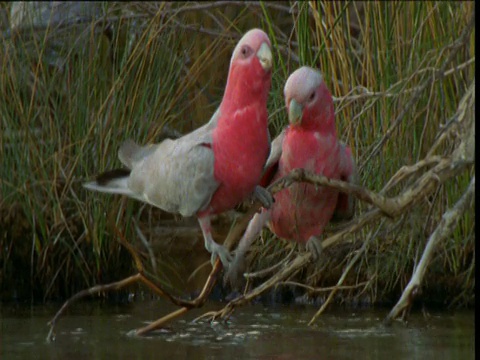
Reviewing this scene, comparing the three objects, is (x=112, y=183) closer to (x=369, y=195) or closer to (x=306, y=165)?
(x=306, y=165)

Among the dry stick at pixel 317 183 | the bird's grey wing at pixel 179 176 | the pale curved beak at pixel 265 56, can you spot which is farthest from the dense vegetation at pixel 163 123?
the pale curved beak at pixel 265 56

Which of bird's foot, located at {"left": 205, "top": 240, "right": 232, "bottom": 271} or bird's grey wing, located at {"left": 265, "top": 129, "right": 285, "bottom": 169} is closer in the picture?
bird's foot, located at {"left": 205, "top": 240, "right": 232, "bottom": 271}

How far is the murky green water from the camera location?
3359 millimetres

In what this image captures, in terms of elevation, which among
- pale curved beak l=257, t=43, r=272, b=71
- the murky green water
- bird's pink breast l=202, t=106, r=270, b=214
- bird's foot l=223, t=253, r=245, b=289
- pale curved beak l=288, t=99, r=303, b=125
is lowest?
the murky green water

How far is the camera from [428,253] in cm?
295

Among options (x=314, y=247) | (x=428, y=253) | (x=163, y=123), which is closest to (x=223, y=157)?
(x=314, y=247)

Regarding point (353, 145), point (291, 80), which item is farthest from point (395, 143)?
point (291, 80)

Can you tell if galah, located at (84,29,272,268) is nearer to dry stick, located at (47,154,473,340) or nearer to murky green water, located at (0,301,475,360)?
dry stick, located at (47,154,473,340)

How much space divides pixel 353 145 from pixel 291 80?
37.7 inches

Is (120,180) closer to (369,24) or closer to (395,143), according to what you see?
(395,143)

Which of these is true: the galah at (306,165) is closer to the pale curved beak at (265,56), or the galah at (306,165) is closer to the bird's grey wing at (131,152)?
the pale curved beak at (265,56)

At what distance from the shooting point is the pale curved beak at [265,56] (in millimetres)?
2594

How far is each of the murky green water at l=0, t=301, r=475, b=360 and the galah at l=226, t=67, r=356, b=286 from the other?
0.45 metres

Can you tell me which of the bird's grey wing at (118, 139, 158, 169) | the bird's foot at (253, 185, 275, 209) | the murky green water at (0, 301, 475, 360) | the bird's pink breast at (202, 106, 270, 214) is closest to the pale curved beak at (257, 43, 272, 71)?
the bird's pink breast at (202, 106, 270, 214)
